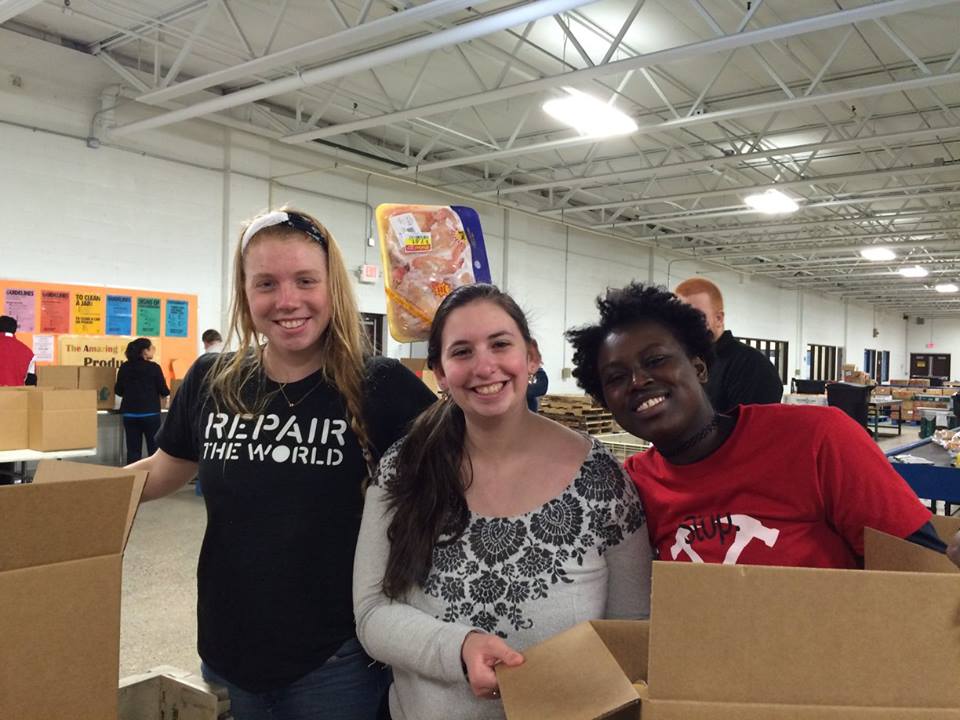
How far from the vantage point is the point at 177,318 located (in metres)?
7.19

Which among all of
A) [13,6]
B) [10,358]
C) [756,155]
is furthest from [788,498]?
[756,155]

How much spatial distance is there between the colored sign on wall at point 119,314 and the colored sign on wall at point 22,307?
0.64 metres

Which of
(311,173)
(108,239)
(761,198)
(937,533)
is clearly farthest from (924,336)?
(937,533)

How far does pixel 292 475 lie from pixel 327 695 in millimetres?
375

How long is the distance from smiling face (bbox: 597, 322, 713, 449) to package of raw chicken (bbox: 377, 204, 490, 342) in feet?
1.64

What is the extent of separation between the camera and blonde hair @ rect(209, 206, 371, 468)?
4.36ft

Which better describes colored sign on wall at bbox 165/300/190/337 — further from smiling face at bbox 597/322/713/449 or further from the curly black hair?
smiling face at bbox 597/322/713/449

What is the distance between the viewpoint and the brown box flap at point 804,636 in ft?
2.27

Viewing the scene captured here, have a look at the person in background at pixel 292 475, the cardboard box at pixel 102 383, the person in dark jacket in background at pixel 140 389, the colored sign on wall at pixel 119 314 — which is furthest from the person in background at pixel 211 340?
the person in background at pixel 292 475

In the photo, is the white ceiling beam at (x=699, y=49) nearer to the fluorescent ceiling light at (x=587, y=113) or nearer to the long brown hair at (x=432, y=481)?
the fluorescent ceiling light at (x=587, y=113)

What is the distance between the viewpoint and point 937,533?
1.12m

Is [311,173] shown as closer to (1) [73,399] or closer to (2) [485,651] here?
(1) [73,399]

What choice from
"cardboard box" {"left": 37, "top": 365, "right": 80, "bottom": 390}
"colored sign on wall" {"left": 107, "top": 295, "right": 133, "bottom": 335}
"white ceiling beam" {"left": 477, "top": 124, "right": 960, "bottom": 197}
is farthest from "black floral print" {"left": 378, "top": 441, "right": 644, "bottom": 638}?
"white ceiling beam" {"left": 477, "top": 124, "right": 960, "bottom": 197}

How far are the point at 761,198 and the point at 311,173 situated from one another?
4807 millimetres
